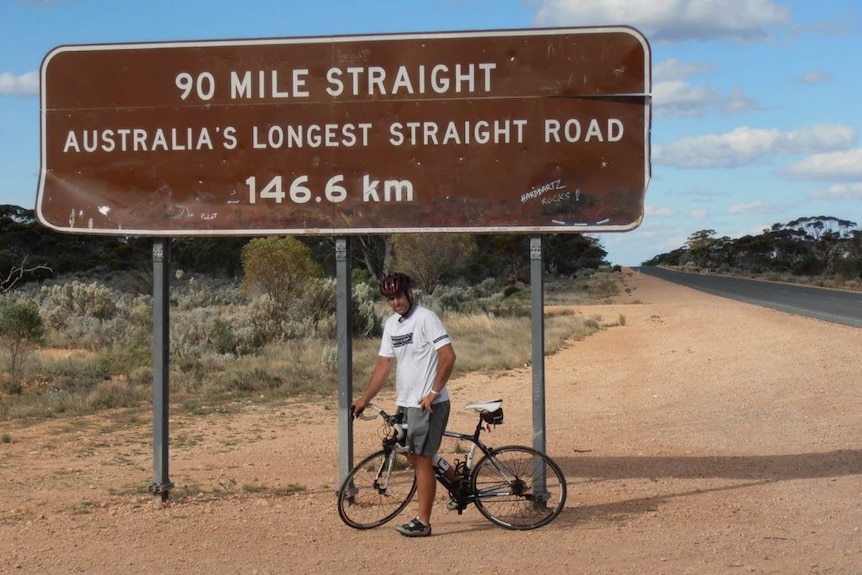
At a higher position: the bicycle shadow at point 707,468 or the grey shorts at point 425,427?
the grey shorts at point 425,427

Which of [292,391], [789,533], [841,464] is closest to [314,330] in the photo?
[292,391]

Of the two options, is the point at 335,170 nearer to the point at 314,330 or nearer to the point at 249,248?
the point at 314,330

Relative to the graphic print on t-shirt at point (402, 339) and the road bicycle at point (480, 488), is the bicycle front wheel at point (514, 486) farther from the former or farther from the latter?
the graphic print on t-shirt at point (402, 339)

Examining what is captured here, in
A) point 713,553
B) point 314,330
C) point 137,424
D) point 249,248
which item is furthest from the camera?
point 249,248

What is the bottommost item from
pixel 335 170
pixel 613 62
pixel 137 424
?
pixel 137 424

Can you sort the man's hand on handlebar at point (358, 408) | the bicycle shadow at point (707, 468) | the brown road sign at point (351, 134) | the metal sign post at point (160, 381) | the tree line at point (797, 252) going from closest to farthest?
the man's hand on handlebar at point (358, 408)
the brown road sign at point (351, 134)
the metal sign post at point (160, 381)
the bicycle shadow at point (707, 468)
the tree line at point (797, 252)

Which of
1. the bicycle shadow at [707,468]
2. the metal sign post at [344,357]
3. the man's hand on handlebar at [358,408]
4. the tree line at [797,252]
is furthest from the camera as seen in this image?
the tree line at [797,252]

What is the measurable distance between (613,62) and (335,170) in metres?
2.14

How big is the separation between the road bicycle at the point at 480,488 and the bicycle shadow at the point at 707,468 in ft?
2.47

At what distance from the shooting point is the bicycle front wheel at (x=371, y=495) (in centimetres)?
677

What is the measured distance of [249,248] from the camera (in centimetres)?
3212

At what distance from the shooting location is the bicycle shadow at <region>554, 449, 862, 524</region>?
323 inches

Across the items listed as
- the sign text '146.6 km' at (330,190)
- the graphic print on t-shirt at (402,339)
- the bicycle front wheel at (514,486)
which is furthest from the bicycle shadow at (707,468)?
the sign text '146.6 km' at (330,190)

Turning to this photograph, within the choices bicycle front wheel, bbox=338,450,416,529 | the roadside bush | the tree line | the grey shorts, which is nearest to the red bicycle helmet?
the grey shorts
